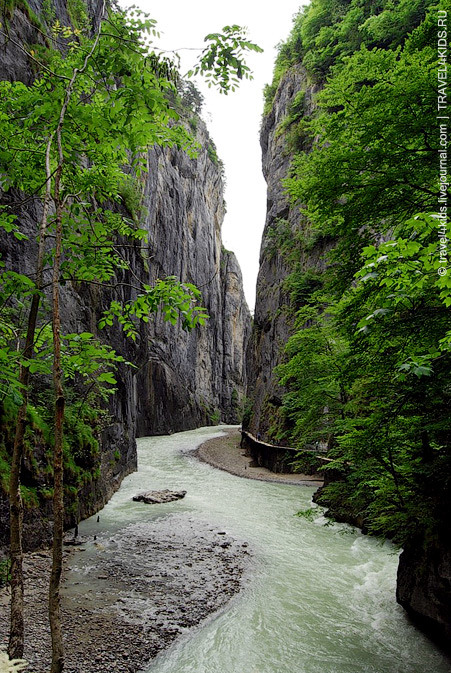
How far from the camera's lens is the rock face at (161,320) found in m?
11.8

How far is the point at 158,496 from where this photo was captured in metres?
14.8

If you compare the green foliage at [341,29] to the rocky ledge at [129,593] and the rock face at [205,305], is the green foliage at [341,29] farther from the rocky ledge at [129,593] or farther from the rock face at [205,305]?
the rocky ledge at [129,593]

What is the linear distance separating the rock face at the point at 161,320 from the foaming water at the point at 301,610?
3769 millimetres

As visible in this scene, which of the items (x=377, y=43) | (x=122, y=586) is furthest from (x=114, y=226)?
(x=377, y=43)

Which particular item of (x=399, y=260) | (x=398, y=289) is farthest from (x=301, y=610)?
(x=399, y=260)

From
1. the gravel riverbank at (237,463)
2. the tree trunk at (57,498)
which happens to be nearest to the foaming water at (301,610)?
the tree trunk at (57,498)

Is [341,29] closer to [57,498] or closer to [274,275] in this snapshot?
[274,275]

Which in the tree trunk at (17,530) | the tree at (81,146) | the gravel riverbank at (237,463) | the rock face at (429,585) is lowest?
the gravel riverbank at (237,463)

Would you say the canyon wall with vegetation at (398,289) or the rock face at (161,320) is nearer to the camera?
the canyon wall with vegetation at (398,289)

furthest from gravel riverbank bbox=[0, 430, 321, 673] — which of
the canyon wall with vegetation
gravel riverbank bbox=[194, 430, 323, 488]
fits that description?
gravel riverbank bbox=[194, 430, 323, 488]

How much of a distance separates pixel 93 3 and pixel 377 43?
16303 millimetres

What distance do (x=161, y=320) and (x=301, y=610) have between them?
3847 centimetres

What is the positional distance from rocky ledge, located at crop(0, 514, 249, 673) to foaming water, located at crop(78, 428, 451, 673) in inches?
14.4

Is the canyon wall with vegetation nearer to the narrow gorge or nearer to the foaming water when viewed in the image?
the narrow gorge
